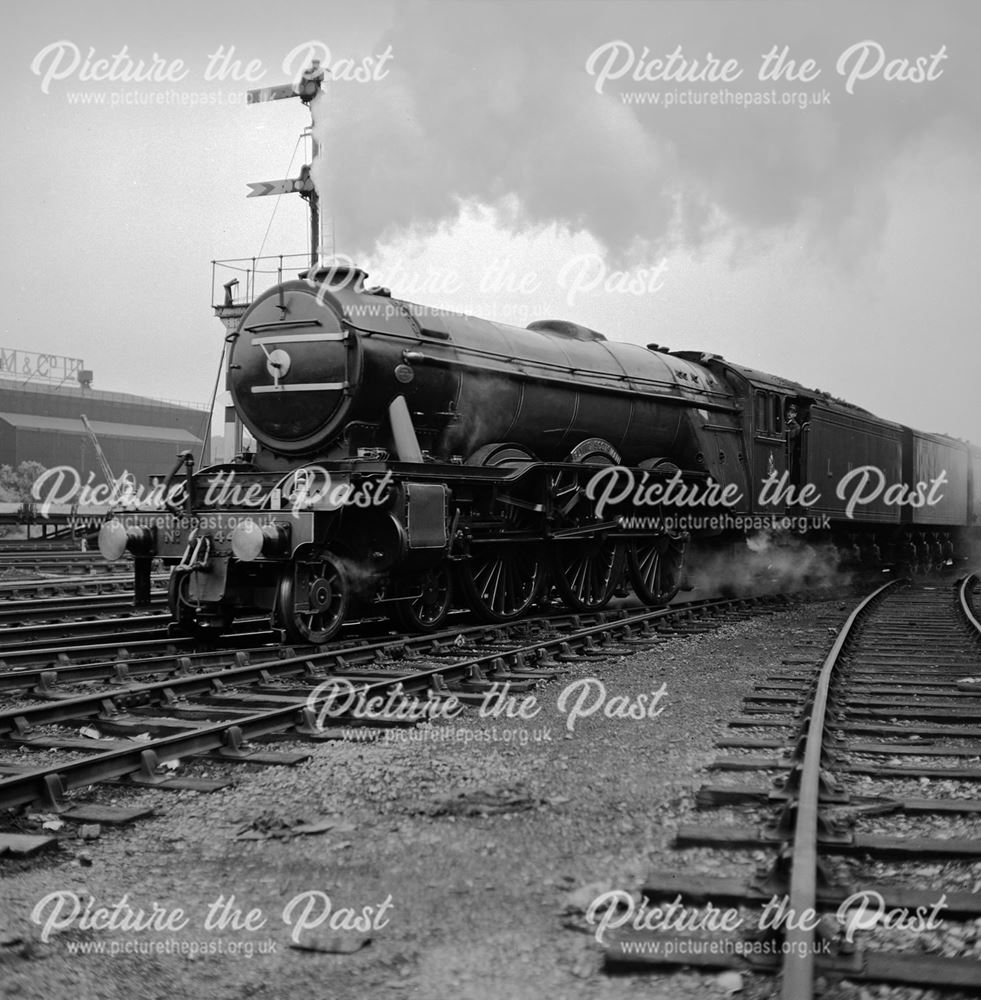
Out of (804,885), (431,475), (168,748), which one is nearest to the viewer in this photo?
(804,885)

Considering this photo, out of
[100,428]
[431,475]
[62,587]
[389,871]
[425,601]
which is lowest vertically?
[62,587]

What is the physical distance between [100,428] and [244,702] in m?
65.5

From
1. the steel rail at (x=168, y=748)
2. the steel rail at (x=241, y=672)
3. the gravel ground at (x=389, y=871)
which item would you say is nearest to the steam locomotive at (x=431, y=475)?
the steel rail at (x=241, y=672)

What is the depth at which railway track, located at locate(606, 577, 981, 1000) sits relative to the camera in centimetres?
302

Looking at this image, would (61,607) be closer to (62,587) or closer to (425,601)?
(62,587)

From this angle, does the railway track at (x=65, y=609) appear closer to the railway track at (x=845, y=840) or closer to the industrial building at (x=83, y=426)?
the railway track at (x=845, y=840)

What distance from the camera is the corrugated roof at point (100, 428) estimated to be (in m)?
62.6

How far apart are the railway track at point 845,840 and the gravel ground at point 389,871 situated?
0.12 m

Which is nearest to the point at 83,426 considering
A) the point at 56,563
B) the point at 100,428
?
the point at 100,428

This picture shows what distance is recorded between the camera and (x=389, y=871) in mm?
3846

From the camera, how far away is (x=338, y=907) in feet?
11.6

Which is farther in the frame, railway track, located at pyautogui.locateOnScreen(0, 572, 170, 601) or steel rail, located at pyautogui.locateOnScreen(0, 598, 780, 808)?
railway track, located at pyautogui.locateOnScreen(0, 572, 170, 601)

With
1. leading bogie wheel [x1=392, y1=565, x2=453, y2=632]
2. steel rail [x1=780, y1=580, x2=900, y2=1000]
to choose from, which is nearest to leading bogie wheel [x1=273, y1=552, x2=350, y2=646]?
leading bogie wheel [x1=392, y1=565, x2=453, y2=632]

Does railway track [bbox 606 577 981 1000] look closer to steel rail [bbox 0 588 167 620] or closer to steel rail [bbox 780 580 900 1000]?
steel rail [bbox 780 580 900 1000]
